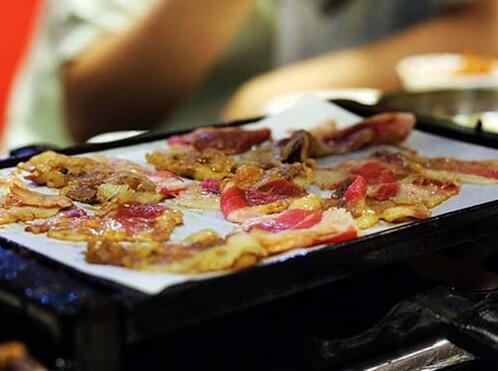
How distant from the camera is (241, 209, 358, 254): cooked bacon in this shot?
1322 millimetres

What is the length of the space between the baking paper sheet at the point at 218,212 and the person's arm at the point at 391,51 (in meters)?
0.98

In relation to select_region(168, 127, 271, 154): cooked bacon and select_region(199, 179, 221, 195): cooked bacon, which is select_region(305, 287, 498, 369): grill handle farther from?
select_region(168, 127, 271, 154): cooked bacon

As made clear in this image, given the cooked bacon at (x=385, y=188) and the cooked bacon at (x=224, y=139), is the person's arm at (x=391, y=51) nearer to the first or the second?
the cooked bacon at (x=224, y=139)

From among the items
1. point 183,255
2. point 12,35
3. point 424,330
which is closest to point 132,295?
point 183,255

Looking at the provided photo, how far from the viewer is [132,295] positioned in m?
1.12

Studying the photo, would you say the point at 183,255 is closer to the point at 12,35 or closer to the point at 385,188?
the point at 385,188

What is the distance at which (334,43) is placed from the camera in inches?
150

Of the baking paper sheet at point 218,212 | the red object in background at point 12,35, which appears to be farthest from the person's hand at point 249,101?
the red object in background at point 12,35

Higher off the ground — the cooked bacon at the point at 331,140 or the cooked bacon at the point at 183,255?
the cooked bacon at the point at 183,255

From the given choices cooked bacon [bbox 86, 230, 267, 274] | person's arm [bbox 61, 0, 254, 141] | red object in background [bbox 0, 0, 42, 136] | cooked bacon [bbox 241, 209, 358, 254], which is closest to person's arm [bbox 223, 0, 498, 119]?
person's arm [bbox 61, 0, 254, 141]

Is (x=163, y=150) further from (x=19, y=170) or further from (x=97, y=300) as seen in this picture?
(x=97, y=300)

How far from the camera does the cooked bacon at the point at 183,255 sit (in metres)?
1.24

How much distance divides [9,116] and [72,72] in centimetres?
56

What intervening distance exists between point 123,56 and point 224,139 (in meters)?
1.24
